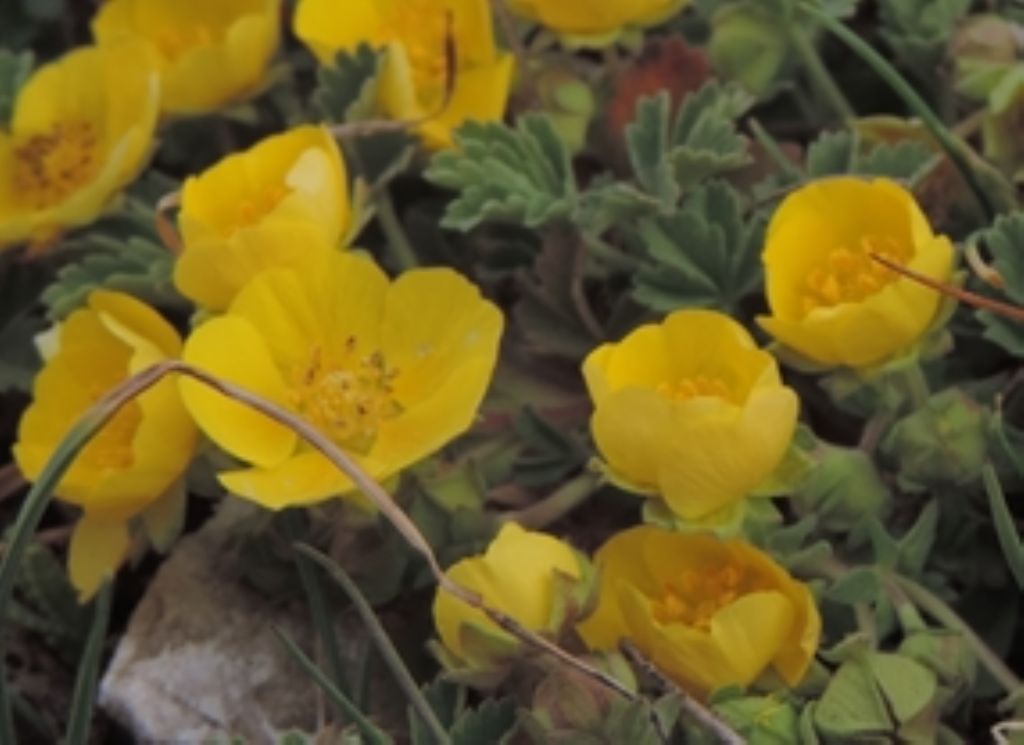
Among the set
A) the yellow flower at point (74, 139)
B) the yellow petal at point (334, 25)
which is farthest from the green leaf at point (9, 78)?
the yellow petal at point (334, 25)

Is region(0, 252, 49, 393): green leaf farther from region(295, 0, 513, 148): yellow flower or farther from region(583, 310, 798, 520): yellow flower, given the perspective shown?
region(583, 310, 798, 520): yellow flower

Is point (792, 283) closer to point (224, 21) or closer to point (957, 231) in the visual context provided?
point (957, 231)

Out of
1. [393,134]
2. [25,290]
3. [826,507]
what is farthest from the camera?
[25,290]

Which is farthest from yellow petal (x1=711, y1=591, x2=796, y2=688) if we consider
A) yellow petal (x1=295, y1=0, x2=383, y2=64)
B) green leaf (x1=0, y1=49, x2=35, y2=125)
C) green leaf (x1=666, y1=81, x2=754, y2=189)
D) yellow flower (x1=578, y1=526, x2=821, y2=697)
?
green leaf (x1=0, y1=49, x2=35, y2=125)

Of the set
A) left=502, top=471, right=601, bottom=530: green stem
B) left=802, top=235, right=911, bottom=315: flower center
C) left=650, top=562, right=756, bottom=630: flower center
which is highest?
left=802, top=235, right=911, bottom=315: flower center

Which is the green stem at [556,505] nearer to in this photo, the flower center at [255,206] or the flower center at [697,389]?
the flower center at [697,389]

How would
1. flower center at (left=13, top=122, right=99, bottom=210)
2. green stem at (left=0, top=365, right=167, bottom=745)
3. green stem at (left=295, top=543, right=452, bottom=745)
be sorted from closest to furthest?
green stem at (left=0, top=365, right=167, bottom=745), green stem at (left=295, top=543, right=452, bottom=745), flower center at (left=13, top=122, right=99, bottom=210)

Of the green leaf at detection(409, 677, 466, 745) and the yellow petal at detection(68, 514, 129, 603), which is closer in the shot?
the green leaf at detection(409, 677, 466, 745)

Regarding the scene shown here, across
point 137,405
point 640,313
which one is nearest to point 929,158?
point 640,313
